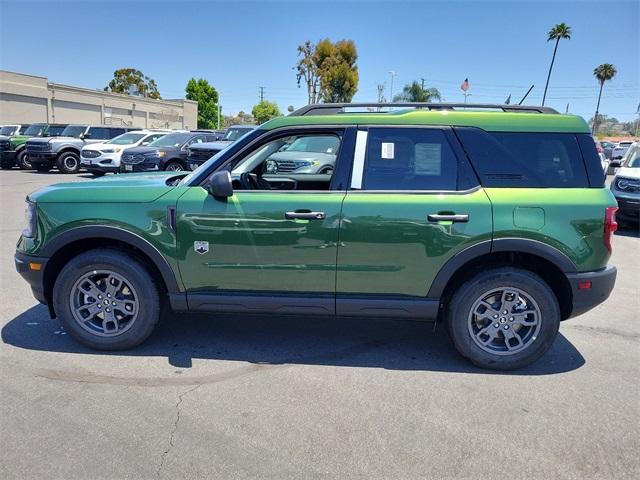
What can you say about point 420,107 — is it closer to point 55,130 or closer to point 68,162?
point 68,162

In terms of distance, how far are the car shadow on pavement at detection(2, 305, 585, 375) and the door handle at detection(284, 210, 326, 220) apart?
3.80 feet

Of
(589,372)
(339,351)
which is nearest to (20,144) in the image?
(339,351)

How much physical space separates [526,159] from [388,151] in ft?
3.38

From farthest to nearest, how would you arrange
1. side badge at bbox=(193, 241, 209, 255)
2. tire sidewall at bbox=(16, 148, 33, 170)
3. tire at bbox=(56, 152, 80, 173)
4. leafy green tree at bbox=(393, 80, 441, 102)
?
leafy green tree at bbox=(393, 80, 441, 102) < tire sidewall at bbox=(16, 148, 33, 170) < tire at bbox=(56, 152, 80, 173) < side badge at bbox=(193, 241, 209, 255)

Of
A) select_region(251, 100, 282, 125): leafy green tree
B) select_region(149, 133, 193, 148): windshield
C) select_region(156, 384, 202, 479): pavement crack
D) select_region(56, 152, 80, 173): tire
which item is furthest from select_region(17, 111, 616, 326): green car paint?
select_region(251, 100, 282, 125): leafy green tree

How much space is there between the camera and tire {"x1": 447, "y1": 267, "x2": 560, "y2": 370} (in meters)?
3.57

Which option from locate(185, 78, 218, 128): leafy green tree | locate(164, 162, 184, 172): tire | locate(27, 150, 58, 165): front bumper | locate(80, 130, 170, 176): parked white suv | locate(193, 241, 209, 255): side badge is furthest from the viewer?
locate(185, 78, 218, 128): leafy green tree

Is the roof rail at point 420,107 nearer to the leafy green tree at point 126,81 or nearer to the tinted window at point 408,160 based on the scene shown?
the tinted window at point 408,160

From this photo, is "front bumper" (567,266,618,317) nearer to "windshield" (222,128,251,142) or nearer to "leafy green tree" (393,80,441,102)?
"windshield" (222,128,251,142)

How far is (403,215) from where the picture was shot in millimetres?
3477

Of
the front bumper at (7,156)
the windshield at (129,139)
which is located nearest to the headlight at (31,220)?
the windshield at (129,139)

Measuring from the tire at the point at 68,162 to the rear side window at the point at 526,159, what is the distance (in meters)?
18.6

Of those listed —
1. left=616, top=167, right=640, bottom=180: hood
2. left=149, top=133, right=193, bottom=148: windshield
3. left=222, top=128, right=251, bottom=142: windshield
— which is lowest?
left=616, top=167, right=640, bottom=180: hood

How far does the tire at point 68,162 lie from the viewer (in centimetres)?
1836
